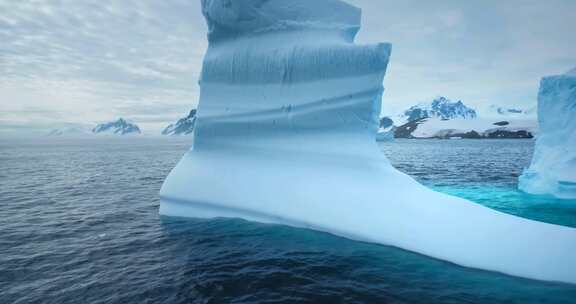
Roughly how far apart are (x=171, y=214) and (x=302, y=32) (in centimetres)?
925

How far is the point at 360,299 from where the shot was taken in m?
6.93

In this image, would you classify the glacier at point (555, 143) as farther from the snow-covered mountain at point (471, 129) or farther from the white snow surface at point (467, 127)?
the white snow surface at point (467, 127)

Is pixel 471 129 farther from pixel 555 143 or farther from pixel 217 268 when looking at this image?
pixel 217 268

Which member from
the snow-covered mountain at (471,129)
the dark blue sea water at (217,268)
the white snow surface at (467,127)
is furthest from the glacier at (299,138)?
the white snow surface at (467,127)

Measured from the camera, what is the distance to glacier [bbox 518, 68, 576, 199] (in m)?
17.7

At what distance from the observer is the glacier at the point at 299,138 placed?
9.52m

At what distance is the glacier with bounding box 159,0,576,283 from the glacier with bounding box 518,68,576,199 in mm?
13606

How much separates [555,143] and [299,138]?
59.4 ft

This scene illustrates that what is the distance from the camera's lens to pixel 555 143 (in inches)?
775

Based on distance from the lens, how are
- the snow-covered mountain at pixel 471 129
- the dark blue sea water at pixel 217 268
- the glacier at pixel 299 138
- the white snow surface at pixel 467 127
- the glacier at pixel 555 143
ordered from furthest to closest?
the white snow surface at pixel 467 127 → the snow-covered mountain at pixel 471 129 → the glacier at pixel 555 143 → the glacier at pixel 299 138 → the dark blue sea water at pixel 217 268

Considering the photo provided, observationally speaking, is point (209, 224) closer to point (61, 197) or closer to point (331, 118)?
point (331, 118)

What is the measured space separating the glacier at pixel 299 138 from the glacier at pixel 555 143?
1361 cm

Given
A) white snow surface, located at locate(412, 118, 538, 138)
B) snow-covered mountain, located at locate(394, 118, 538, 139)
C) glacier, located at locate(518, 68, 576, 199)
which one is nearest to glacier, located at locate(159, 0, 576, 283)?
glacier, located at locate(518, 68, 576, 199)

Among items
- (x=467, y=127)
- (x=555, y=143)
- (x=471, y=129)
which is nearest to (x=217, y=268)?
(x=555, y=143)
